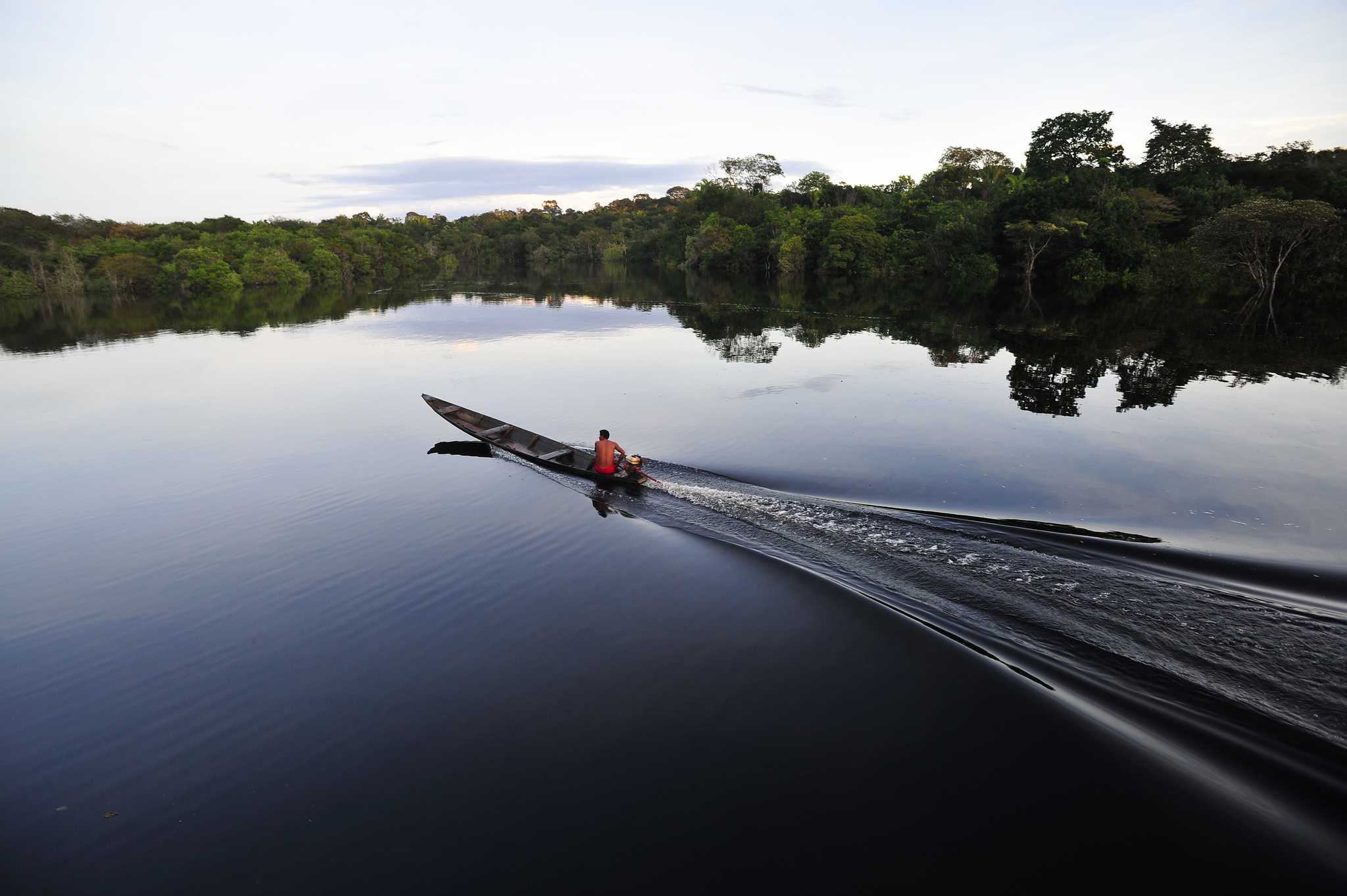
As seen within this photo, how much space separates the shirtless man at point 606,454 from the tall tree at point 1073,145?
58.4 m

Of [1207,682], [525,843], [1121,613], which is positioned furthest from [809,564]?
[525,843]

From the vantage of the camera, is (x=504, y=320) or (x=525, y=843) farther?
(x=504, y=320)

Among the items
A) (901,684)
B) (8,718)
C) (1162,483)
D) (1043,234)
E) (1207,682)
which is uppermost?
(1043,234)

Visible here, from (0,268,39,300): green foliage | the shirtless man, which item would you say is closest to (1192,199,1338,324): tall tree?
the shirtless man

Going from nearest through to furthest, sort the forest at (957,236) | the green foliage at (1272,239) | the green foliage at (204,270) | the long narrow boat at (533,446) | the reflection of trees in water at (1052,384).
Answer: the long narrow boat at (533,446)
the reflection of trees in water at (1052,384)
the green foliage at (1272,239)
the forest at (957,236)
the green foliage at (204,270)

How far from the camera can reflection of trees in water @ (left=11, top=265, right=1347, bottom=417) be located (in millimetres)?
22766

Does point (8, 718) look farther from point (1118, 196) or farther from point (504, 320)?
point (1118, 196)

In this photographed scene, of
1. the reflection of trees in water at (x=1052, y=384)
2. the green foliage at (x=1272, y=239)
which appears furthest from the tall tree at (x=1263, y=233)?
the reflection of trees in water at (x=1052, y=384)

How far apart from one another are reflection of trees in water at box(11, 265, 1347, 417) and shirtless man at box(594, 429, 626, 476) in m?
13.2

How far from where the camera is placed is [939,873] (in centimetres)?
538

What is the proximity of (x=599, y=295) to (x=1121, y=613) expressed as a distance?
6067 cm

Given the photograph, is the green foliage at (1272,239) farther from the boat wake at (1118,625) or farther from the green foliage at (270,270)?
the green foliage at (270,270)

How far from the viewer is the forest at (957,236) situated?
4028cm

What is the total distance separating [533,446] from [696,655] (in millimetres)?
9100
